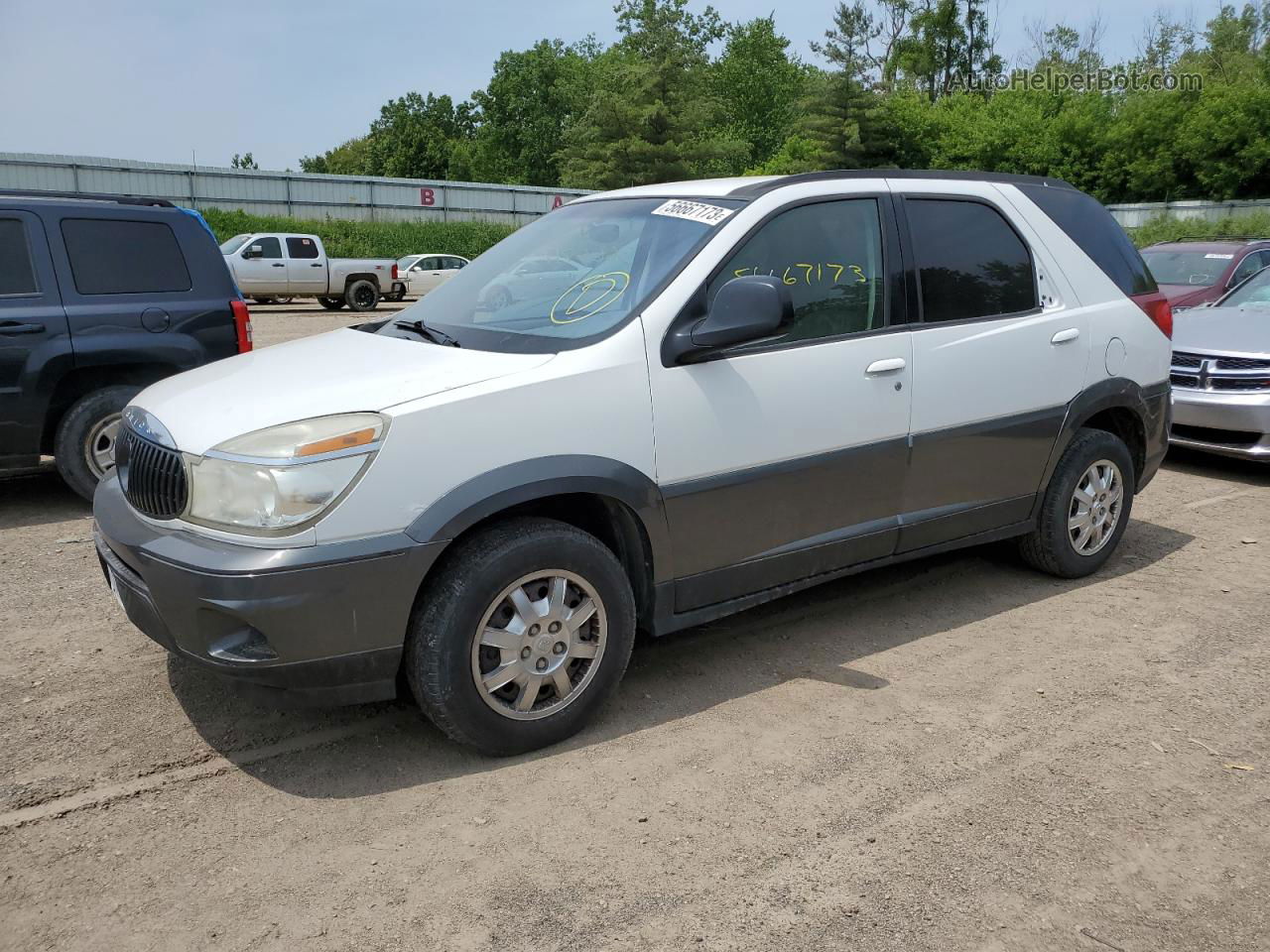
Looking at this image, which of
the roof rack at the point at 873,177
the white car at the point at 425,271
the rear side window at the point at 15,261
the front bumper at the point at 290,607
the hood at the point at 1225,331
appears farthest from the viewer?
the white car at the point at 425,271

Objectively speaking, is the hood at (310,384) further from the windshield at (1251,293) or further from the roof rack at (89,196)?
the windshield at (1251,293)

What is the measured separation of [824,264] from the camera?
4297 mm

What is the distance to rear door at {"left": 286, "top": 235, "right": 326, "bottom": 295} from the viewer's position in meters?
26.0

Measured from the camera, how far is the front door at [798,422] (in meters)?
3.88

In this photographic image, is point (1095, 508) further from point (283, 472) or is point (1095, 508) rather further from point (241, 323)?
point (241, 323)

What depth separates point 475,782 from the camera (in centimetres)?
346

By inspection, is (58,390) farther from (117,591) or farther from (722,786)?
(722,786)

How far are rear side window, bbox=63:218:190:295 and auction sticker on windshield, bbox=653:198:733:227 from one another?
4118 millimetres

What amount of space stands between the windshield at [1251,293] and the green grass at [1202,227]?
24.0 meters

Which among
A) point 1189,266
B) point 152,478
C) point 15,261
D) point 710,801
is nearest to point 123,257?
point 15,261

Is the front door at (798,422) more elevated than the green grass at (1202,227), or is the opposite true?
the front door at (798,422)

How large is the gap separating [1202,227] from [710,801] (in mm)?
35114

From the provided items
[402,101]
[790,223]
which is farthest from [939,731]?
[402,101]

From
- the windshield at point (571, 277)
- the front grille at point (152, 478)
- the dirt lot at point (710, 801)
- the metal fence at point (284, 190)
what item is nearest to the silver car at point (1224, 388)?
the dirt lot at point (710, 801)
